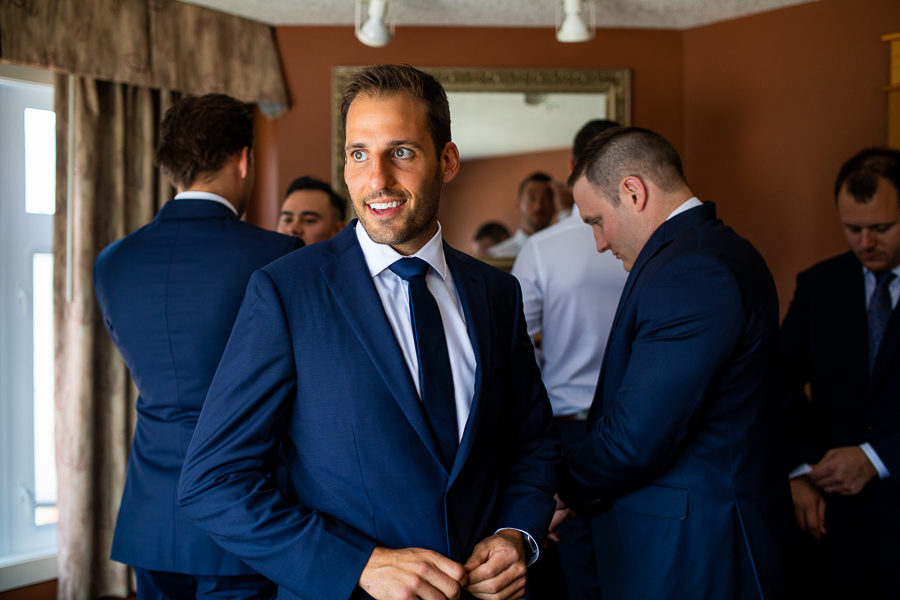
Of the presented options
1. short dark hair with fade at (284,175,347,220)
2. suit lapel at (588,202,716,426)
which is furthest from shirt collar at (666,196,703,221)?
short dark hair with fade at (284,175,347,220)

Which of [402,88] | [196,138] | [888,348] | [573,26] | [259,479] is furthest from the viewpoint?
[573,26]

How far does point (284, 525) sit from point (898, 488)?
1990 mm

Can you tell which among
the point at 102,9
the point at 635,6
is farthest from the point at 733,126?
the point at 102,9

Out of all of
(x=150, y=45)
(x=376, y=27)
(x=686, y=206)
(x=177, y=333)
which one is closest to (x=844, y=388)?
(x=686, y=206)

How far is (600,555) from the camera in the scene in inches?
71.4

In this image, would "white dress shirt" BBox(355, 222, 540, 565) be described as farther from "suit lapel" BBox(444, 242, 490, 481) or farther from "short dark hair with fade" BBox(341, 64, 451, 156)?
"short dark hair with fade" BBox(341, 64, 451, 156)

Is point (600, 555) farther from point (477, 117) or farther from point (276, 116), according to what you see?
point (276, 116)

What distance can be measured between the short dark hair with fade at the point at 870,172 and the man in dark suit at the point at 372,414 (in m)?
1.82

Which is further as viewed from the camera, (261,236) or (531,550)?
(261,236)

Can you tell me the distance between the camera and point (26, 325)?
3576 millimetres

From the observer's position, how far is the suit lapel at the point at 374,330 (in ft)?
3.98

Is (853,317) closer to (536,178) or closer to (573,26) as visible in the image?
(573,26)

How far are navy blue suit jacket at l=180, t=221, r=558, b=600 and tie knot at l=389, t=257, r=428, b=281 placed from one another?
0.06 meters

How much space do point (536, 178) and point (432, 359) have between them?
3.18 metres
